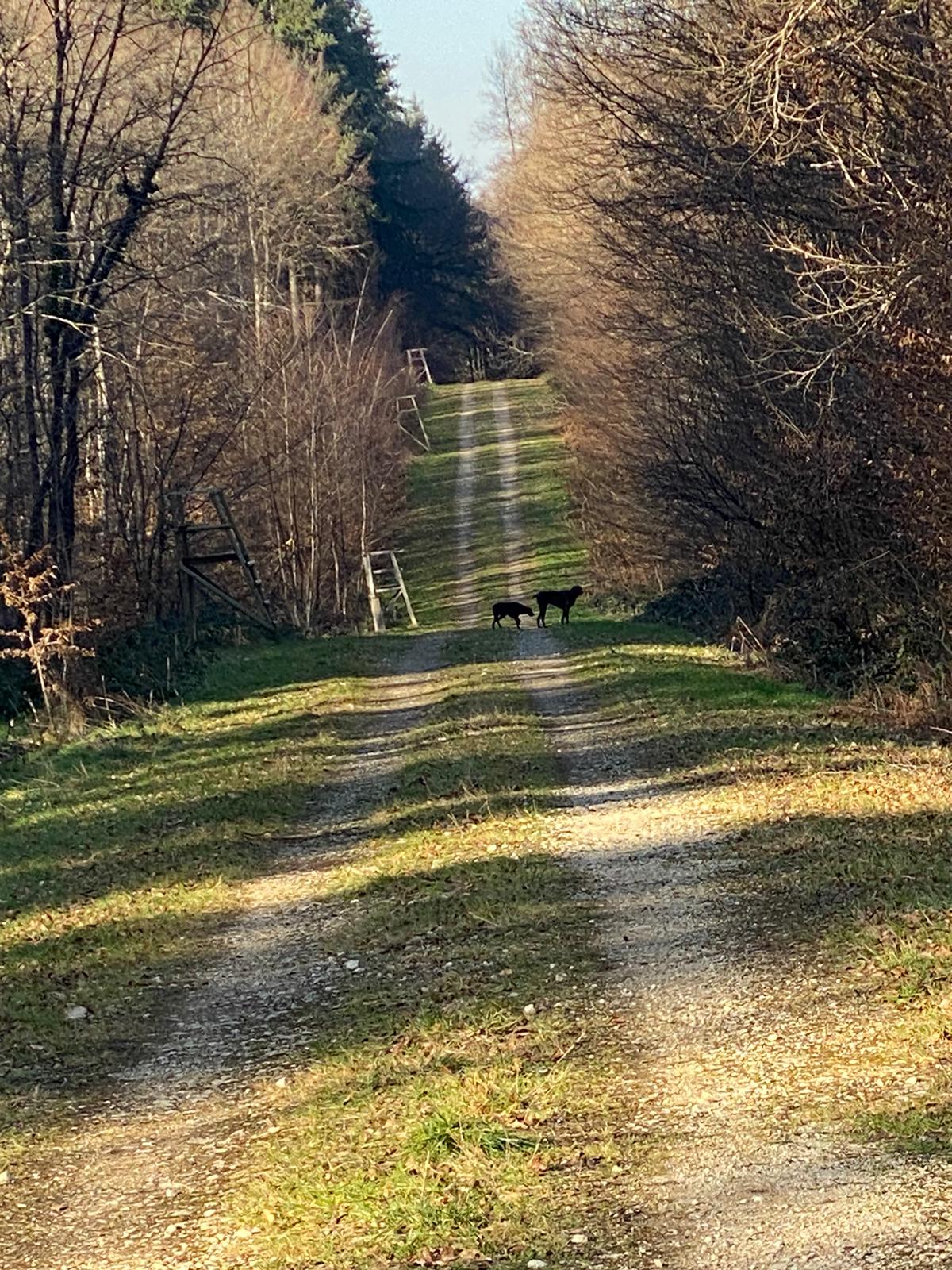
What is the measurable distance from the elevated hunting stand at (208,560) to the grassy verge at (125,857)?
5785 mm

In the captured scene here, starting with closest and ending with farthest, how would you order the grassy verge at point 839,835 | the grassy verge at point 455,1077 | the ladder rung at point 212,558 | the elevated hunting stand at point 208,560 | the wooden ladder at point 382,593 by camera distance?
1. the grassy verge at point 455,1077
2. the grassy verge at point 839,835
3. the elevated hunting stand at point 208,560
4. the ladder rung at point 212,558
5. the wooden ladder at point 382,593

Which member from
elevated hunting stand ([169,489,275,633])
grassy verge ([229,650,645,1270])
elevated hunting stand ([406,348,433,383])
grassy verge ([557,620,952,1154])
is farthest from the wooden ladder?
elevated hunting stand ([406,348,433,383])

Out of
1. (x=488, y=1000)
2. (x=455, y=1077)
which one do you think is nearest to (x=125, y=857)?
(x=488, y=1000)

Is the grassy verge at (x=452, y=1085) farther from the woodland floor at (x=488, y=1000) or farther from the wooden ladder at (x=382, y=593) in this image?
the wooden ladder at (x=382, y=593)

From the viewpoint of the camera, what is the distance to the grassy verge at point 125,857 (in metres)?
7.68

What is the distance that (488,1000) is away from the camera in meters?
7.27

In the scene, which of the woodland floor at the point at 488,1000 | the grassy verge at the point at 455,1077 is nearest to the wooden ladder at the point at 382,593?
the woodland floor at the point at 488,1000

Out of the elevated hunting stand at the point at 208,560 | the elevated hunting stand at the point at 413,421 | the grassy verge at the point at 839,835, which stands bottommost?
the grassy verge at the point at 839,835

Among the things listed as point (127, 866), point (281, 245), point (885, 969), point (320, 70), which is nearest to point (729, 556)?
point (127, 866)

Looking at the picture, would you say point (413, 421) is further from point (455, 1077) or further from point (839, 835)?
point (455, 1077)

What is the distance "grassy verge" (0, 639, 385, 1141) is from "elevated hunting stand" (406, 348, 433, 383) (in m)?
57.6

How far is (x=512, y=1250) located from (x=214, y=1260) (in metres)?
1.01

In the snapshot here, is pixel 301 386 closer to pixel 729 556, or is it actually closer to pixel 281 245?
pixel 281 245

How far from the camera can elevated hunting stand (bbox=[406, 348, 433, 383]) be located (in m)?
76.3
